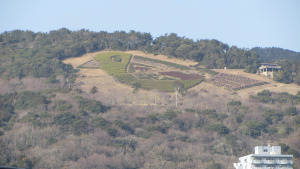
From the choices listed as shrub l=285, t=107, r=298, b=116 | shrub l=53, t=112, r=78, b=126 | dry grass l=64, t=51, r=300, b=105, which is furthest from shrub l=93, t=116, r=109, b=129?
shrub l=285, t=107, r=298, b=116

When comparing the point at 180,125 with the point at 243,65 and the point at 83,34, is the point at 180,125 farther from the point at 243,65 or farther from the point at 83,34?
the point at 83,34

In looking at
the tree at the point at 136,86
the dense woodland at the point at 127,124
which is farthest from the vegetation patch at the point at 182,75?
the tree at the point at 136,86

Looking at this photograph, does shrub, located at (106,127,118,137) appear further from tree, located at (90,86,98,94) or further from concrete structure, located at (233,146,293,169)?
concrete structure, located at (233,146,293,169)

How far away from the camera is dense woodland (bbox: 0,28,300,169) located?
37.4m

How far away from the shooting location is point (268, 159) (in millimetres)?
36281

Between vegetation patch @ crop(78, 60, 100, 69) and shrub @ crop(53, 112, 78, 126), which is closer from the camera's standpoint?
shrub @ crop(53, 112, 78, 126)

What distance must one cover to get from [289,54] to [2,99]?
76.6 m

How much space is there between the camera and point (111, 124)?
46781 millimetres

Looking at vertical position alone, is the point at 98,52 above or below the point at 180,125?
above

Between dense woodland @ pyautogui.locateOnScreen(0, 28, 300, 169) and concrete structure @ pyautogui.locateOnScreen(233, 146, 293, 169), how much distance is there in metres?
2.21

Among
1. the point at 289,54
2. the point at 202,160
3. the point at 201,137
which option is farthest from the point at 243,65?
the point at 289,54

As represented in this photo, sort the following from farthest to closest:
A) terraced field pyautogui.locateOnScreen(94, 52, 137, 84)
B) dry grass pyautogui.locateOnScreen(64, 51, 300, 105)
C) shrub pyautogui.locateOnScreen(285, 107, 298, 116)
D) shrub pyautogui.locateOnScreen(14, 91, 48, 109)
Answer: terraced field pyautogui.locateOnScreen(94, 52, 137, 84)
dry grass pyautogui.locateOnScreen(64, 51, 300, 105)
shrub pyautogui.locateOnScreen(285, 107, 298, 116)
shrub pyautogui.locateOnScreen(14, 91, 48, 109)

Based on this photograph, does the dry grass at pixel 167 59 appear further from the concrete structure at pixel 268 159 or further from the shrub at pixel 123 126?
the concrete structure at pixel 268 159

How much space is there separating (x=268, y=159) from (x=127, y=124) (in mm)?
16607
